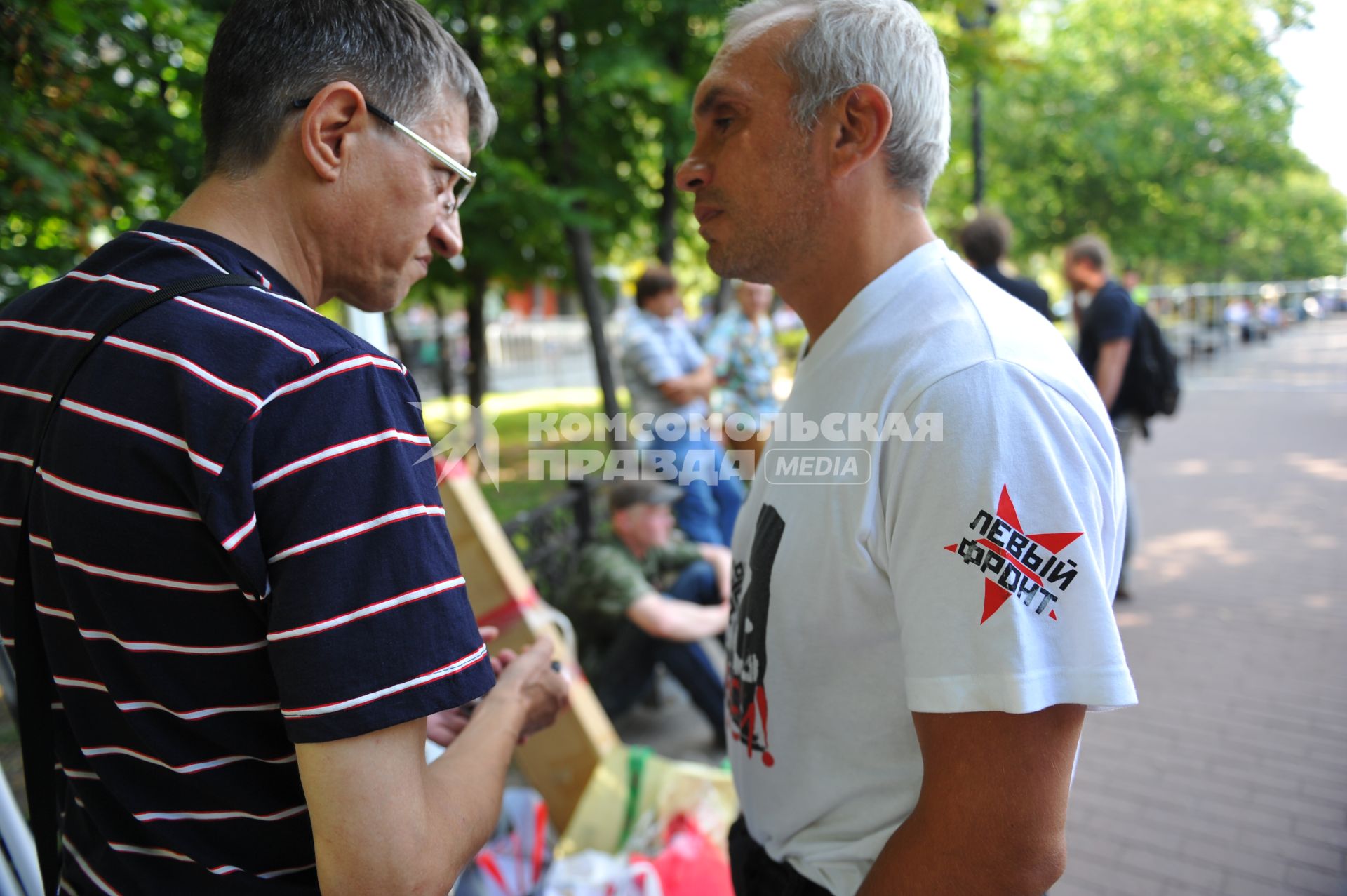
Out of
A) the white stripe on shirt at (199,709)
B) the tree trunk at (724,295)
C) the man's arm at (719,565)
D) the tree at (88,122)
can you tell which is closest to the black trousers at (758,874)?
the white stripe on shirt at (199,709)

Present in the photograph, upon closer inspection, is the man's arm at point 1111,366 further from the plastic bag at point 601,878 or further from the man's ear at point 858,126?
the man's ear at point 858,126

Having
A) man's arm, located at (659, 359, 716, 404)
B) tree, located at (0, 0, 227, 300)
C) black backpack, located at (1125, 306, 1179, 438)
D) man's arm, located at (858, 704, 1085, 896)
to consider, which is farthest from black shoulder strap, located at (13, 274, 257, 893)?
black backpack, located at (1125, 306, 1179, 438)

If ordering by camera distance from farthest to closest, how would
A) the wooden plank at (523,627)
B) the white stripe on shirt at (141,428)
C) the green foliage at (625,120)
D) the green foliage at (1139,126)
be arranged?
1. the green foliage at (1139,126)
2. the wooden plank at (523,627)
3. the green foliage at (625,120)
4. the white stripe on shirt at (141,428)

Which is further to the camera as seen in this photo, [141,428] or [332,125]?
[332,125]

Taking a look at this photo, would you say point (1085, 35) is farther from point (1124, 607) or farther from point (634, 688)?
point (634, 688)

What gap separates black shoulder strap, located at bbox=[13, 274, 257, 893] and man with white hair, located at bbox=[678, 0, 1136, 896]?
0.84 m

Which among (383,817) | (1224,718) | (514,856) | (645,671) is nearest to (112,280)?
(383,817)

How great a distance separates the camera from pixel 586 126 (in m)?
6.63

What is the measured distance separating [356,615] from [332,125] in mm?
640

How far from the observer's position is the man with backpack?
5371 millimetres

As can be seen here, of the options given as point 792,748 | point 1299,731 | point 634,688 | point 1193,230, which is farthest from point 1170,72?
point 792,748

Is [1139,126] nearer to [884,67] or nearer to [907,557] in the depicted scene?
[884,67]

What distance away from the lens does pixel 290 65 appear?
111 centimetres

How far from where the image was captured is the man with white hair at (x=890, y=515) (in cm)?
103
